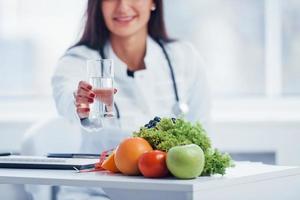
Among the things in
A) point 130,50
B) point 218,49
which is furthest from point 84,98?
point 218,49

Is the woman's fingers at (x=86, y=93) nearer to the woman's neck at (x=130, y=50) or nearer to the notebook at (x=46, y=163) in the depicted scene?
the notebook at (x=46, y=163)

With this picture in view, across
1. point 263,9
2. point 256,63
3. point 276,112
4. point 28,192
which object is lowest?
point 28,192

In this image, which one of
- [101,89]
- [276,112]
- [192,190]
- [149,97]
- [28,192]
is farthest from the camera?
[276,112]

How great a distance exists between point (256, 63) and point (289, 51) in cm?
18

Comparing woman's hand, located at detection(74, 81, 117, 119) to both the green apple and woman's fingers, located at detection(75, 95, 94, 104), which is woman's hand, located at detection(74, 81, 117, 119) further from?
the green apple

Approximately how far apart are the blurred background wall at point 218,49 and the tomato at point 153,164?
1987mm

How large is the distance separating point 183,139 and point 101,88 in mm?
362

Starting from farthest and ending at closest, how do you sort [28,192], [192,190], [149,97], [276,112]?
[276,112]
[149,97]
[28,192]
[192,190]

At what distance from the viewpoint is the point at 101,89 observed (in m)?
2.36

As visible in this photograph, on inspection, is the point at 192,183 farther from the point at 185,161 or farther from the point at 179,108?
the point at 179,108

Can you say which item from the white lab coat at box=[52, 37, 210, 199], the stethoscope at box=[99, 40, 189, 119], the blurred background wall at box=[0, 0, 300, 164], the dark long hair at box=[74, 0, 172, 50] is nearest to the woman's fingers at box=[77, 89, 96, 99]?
the white lab coat at box=[52, 37, 210, 199]

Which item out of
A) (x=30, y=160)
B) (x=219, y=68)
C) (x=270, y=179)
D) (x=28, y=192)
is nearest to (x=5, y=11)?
(x=219, y=68)

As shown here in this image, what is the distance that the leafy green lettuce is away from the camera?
6.75ft

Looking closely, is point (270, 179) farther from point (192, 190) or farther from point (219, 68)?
point (219, 68)
